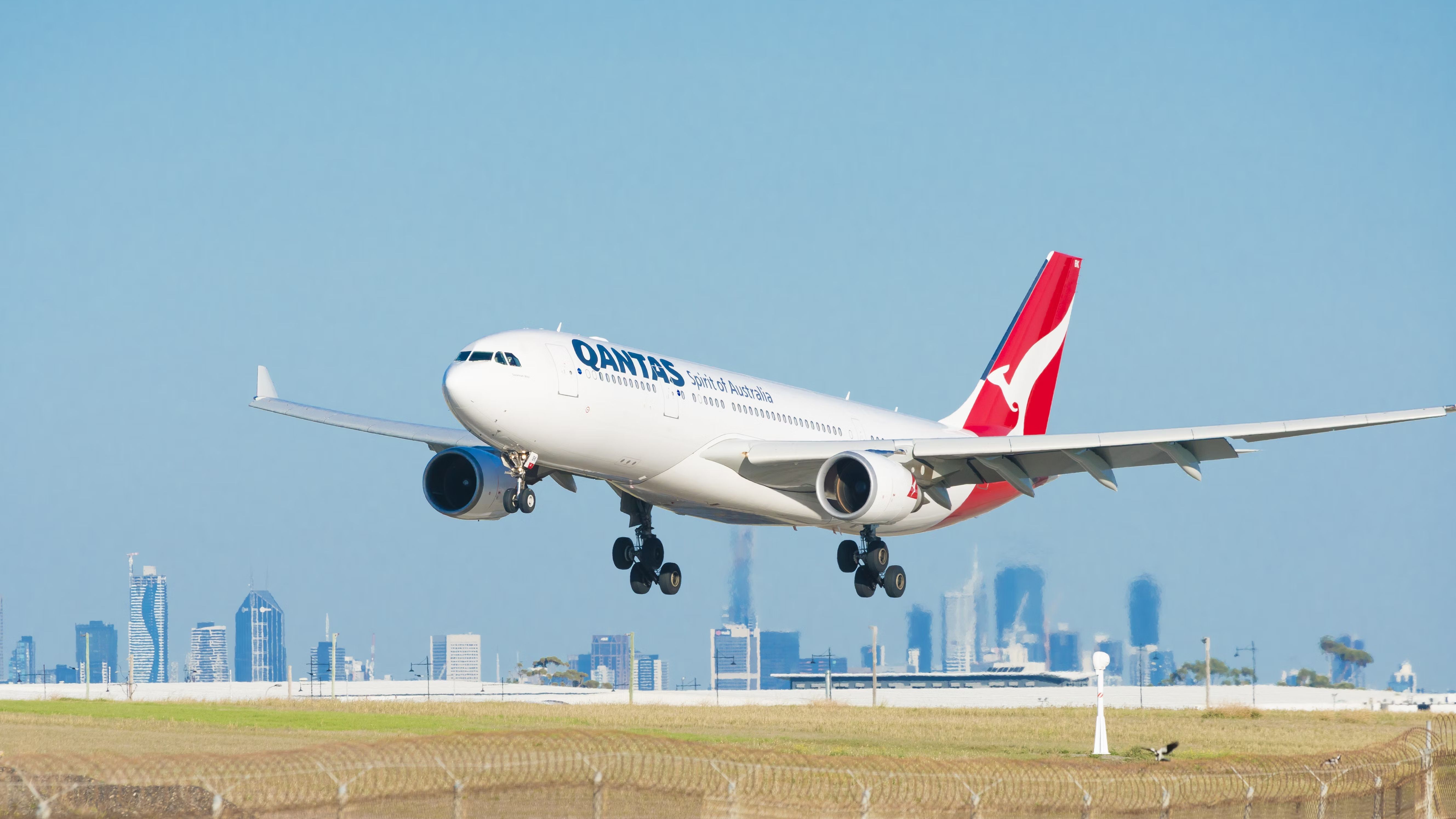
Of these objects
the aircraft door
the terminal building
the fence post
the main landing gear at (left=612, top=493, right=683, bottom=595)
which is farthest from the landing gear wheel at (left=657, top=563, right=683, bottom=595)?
the terminal building

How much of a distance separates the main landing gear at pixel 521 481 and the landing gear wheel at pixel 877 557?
11.3 m

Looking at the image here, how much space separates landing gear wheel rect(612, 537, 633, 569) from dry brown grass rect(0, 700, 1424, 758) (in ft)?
13.7

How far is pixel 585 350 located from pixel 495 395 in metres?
2.82

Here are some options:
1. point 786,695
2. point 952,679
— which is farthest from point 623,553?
point 952,679

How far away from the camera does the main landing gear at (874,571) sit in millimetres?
42781

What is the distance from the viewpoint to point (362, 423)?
4234 cm

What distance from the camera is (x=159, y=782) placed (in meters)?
14.8

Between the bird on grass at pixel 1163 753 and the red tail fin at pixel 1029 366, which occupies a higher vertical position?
the red tail fin at pixel 1029 366

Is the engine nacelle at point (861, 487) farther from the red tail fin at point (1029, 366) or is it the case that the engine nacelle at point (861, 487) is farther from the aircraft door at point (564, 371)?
the red tail fin at point (1029, 366)

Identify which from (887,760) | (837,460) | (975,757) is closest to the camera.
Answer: (887,760)

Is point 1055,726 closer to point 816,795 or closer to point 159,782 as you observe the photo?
point 816,795

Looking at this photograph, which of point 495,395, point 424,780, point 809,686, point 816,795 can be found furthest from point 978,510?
point 809,686

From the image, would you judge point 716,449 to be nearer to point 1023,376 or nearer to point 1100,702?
point 1100,702

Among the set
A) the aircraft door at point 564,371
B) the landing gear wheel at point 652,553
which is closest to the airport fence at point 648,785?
the aircraft door at point 564,371
